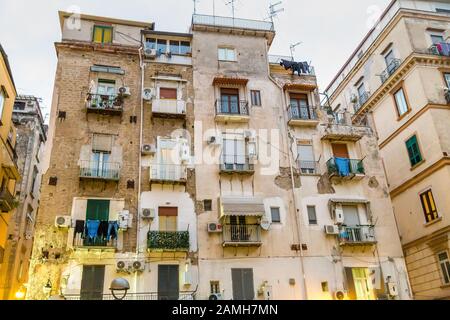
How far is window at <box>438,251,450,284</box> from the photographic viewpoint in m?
25.6

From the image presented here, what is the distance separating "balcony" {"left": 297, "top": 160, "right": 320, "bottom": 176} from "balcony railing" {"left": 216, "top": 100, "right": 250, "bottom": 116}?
14.4ft

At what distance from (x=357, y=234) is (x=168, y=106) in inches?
514

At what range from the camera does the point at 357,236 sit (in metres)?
24.7

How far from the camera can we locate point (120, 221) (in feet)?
73.6

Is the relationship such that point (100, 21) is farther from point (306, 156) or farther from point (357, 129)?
point (357, 129)

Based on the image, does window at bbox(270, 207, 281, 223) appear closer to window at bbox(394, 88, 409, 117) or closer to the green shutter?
the green shutter

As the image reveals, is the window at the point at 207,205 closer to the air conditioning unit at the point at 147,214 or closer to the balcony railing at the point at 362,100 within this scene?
the air conditioning unit at the point at 147,214

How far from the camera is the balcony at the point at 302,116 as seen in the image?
27078mm

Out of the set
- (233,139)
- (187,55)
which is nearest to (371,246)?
(233,139)

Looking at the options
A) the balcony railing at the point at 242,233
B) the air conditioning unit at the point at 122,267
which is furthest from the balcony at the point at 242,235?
the air conditioning unit at the point at 122,267

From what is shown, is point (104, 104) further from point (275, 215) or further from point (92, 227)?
point (275, 215)

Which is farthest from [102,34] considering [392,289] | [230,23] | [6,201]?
[392,289]

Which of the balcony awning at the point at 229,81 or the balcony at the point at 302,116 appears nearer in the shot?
the balcony at the point at 302,116

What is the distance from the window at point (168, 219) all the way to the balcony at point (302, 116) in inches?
360
